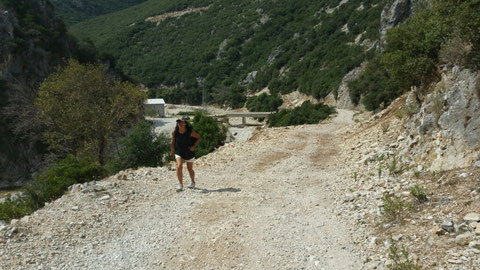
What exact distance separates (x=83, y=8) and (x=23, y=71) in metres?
110

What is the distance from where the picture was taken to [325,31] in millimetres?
65312

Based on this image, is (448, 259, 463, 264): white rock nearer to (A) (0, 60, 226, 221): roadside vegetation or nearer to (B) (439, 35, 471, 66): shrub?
(B) (439, 35, 471, 66): shrub

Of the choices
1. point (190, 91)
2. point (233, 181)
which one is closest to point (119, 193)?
point (233, 181)

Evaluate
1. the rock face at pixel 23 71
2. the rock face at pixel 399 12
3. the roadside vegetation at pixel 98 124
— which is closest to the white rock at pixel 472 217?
the roadside vegetation at pixel 98 124

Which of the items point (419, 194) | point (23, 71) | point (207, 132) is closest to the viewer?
point (419, 194)

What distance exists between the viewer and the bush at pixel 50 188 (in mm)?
8827

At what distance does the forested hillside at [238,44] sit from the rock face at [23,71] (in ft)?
69.3

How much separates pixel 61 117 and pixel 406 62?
1956 cm

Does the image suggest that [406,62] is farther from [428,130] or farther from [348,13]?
[348,13]

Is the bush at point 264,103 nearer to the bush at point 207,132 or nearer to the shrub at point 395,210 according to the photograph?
the bush at point 207,132

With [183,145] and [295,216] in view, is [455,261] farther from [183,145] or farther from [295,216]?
[183,145]

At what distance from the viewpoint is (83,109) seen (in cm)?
2175

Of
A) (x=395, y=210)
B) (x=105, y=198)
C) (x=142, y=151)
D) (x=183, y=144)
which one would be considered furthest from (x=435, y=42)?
(x=142, y=151)

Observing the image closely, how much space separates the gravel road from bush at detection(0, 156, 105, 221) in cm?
125
